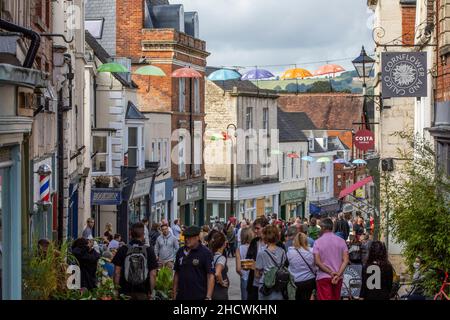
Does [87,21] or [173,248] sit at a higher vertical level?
[87,21]

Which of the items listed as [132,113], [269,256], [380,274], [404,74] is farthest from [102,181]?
[269,256]

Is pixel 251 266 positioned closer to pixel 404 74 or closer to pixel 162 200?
pixel 404 74

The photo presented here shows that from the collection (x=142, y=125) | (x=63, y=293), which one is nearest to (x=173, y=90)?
(x=142, y=125)

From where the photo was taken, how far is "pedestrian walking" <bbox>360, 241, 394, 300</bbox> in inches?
625

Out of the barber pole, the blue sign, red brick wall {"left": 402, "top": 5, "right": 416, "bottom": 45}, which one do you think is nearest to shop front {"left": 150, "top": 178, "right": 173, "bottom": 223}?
the blue sign

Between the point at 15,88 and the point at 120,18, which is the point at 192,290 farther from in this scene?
the point at 120,18

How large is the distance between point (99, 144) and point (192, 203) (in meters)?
18.8

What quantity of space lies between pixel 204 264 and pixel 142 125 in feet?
109

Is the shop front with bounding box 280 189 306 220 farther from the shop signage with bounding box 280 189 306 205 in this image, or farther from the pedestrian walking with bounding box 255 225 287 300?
the pedestrian walking with bounding box 255 225 287 300

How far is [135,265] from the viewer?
575 inches

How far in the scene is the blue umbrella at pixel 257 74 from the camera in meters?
58.5

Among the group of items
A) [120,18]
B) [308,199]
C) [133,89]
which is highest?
[120,18]
